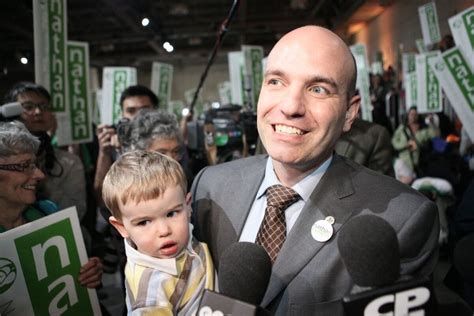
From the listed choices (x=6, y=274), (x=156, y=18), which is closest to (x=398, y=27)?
(x=156, y=18)

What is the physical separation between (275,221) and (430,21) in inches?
144

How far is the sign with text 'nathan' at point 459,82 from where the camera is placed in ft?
9.52

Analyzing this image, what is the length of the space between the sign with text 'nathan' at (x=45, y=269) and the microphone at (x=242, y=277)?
0.76m

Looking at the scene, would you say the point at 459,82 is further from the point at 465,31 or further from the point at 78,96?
the point at 78,96

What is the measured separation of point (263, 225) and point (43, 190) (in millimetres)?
1287

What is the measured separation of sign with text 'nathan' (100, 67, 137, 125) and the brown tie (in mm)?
3702

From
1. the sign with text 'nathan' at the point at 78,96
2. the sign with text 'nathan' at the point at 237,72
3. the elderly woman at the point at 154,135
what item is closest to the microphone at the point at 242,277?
the elderly woman at the point at 154,135

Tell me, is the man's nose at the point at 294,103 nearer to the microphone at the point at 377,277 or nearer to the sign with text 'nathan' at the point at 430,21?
the microphone at the point at 377,277

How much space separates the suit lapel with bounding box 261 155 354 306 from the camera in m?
1.04

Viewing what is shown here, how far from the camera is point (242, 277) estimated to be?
2.38 feet

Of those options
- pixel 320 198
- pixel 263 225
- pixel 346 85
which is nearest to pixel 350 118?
pixel 346 85

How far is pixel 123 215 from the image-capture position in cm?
114

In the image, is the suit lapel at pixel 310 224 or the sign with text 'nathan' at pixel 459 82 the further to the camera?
the sign with text 'nathan' at pixel 459 82

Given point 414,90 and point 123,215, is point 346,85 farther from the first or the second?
point 414,90
